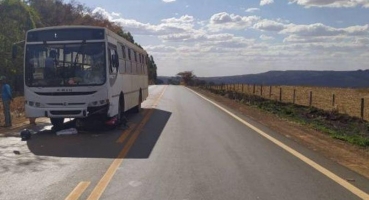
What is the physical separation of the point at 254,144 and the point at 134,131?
13.1ft

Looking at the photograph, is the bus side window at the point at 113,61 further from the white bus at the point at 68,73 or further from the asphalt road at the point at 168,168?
the asphalt road at the point at 168,168

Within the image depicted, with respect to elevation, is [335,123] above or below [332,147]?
below

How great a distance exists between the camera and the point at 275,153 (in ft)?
35.4

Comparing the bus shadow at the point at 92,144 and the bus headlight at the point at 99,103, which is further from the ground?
the bus headlight at the point at 99,103

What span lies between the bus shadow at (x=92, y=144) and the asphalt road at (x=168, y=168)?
0.02m

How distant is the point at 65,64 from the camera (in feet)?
46.5

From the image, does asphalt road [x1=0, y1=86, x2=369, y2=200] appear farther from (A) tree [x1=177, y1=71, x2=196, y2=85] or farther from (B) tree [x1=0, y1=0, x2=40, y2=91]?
(A) tree [x1=177, y1=71, x2=196, y2=85]

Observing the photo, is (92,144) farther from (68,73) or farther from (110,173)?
(110,173)

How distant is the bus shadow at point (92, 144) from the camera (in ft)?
34.5

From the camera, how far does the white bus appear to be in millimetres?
14023

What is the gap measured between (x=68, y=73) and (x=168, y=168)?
21.1 feet

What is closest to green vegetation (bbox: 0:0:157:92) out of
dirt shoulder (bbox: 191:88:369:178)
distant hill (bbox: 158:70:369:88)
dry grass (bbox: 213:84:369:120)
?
dry grass (bbox: 213:84:369:120)

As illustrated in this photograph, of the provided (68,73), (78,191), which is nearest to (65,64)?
(68,73)

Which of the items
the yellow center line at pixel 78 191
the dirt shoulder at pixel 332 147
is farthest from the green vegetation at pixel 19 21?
the yellow center line at pixel 78 191
